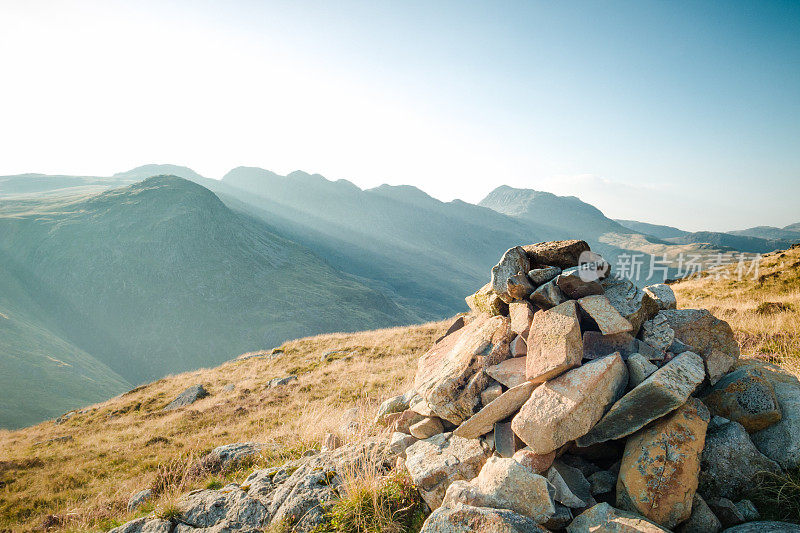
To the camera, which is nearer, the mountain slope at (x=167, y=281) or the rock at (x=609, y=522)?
the rock at (x=609, y=522)

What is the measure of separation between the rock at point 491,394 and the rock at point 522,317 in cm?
116

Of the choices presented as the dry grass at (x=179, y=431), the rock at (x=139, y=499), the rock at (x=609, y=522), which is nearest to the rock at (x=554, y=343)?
the rock at (x=609, y=522)

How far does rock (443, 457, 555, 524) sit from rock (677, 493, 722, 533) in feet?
6.53

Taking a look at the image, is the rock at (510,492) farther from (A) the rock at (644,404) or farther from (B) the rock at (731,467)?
(B) the rock at (731,467)

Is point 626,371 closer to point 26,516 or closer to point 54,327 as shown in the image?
point 26,516

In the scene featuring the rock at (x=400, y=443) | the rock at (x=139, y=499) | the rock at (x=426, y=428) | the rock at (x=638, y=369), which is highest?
the rock at (x=638, y=369)

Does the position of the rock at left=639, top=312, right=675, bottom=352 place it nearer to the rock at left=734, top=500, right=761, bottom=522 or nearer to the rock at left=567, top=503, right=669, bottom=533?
the rock at left=734, top=500, right=761, bottom=522

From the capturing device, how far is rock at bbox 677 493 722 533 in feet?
14.6

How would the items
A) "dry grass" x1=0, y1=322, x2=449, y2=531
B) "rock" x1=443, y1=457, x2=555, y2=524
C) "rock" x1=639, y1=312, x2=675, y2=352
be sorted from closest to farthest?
"rock" x1=443, y1=457, x2=555, y2=524
"rock" x1=639, y1=312, x2=675, y2=352
"dry grass" x1=0, y1=322, x2=449, y2=531

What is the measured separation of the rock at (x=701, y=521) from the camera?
4465 mm

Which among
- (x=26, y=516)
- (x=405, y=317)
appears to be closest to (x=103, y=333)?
(x=405, y=317)

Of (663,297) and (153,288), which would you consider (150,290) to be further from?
(663,297)

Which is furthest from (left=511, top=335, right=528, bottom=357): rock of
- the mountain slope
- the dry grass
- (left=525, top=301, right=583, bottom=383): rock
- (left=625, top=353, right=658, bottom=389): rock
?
the mountain slope

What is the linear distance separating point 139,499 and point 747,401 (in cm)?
1404
